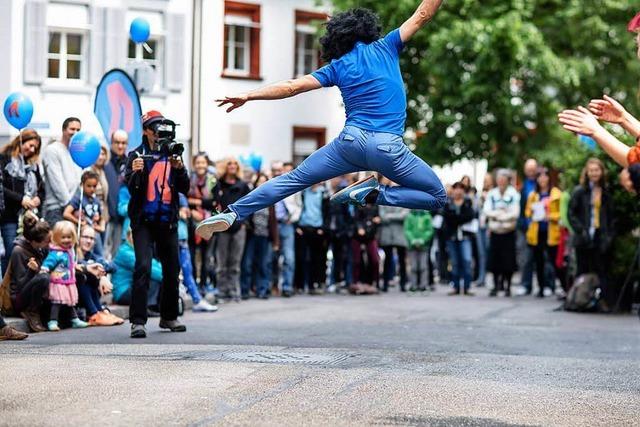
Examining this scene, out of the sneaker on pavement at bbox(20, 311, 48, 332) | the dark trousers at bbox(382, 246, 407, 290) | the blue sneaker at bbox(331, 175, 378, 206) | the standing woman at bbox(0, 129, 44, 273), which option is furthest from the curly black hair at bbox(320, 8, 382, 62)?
the dark trousers at bbox(382, 246, 407, 290)

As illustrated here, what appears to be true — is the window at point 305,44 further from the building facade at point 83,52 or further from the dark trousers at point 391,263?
the dark trousers at point 391,263

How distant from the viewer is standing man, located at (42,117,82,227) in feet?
51.2

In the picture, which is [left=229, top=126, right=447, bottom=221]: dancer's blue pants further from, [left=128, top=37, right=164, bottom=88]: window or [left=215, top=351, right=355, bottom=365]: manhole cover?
[left=128, top=37, right=164, bottom=88]: window

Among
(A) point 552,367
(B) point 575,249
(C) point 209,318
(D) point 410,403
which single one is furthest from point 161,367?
(B) point 575,249

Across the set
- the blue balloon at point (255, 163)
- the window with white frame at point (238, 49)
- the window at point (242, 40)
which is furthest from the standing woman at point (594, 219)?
the window with white frame at point (238, 49)

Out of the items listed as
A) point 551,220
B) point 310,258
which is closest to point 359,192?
point 310,258

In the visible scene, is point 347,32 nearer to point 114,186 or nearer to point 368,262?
point 114,186

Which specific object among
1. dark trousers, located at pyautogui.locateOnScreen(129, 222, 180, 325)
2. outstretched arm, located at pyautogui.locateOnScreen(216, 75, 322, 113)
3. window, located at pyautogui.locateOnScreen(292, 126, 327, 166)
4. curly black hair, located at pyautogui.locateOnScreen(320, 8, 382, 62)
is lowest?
dark trousers, located at pyautogui.locateOnScreen(129, 222, 180, 325)

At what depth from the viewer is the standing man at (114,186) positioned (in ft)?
55.8

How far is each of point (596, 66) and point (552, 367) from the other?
28.2m

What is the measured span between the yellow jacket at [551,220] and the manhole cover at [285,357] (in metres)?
11.9

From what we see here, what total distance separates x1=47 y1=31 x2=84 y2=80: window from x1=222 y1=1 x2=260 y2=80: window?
4586 mm

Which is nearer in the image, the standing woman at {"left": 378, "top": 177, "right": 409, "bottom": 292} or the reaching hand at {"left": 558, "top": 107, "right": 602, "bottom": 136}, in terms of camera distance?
the reaching hand at {"left": 558, "top": 107, "right": 602, "bottom": 136}

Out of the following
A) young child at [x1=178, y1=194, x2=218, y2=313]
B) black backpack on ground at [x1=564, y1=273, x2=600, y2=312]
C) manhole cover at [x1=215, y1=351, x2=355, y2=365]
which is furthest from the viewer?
black backpack on ground at [x1=564, y1=273, x2=600, y2=312]
